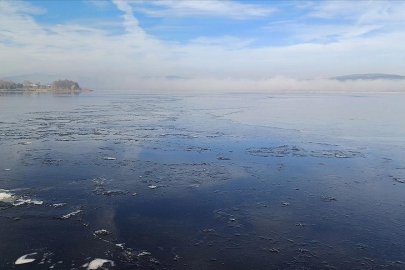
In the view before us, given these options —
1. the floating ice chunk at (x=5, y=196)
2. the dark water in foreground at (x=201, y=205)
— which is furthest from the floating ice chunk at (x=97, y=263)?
the floating ice chunk at (x=5, y=196)

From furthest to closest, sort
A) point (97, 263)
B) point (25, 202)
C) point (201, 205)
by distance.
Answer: point (201, 205), point (25, 202), point (97, 263)

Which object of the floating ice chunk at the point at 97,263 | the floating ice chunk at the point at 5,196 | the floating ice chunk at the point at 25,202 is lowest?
the floating ice chunk at the point at 97,263

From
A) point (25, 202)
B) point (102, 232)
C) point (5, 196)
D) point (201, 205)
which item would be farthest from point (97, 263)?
point (5, 196)

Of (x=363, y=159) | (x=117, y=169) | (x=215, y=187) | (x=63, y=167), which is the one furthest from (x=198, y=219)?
(x=363, y=159)

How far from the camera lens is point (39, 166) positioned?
9.73m

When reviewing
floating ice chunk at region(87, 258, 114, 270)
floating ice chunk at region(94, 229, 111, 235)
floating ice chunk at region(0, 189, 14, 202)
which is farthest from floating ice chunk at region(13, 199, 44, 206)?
floating ice chunk at region(87, 258, 114, 270)

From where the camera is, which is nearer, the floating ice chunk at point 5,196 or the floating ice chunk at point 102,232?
the floating ice chunk at point 102,232

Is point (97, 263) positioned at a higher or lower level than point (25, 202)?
lower

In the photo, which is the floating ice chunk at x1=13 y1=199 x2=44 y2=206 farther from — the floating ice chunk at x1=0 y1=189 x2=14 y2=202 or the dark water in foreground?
the floating ice chunk at x1=0 y1=189 x2=14 y2=202

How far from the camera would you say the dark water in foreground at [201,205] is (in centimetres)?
520

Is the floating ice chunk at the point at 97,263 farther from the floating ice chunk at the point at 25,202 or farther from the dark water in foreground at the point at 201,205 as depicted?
the floating ice chunk at the point at 25,202

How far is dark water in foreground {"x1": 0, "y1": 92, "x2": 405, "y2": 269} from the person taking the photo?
5.20 metres

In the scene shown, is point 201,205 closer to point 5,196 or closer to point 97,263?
point 97,263

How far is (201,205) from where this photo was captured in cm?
720
